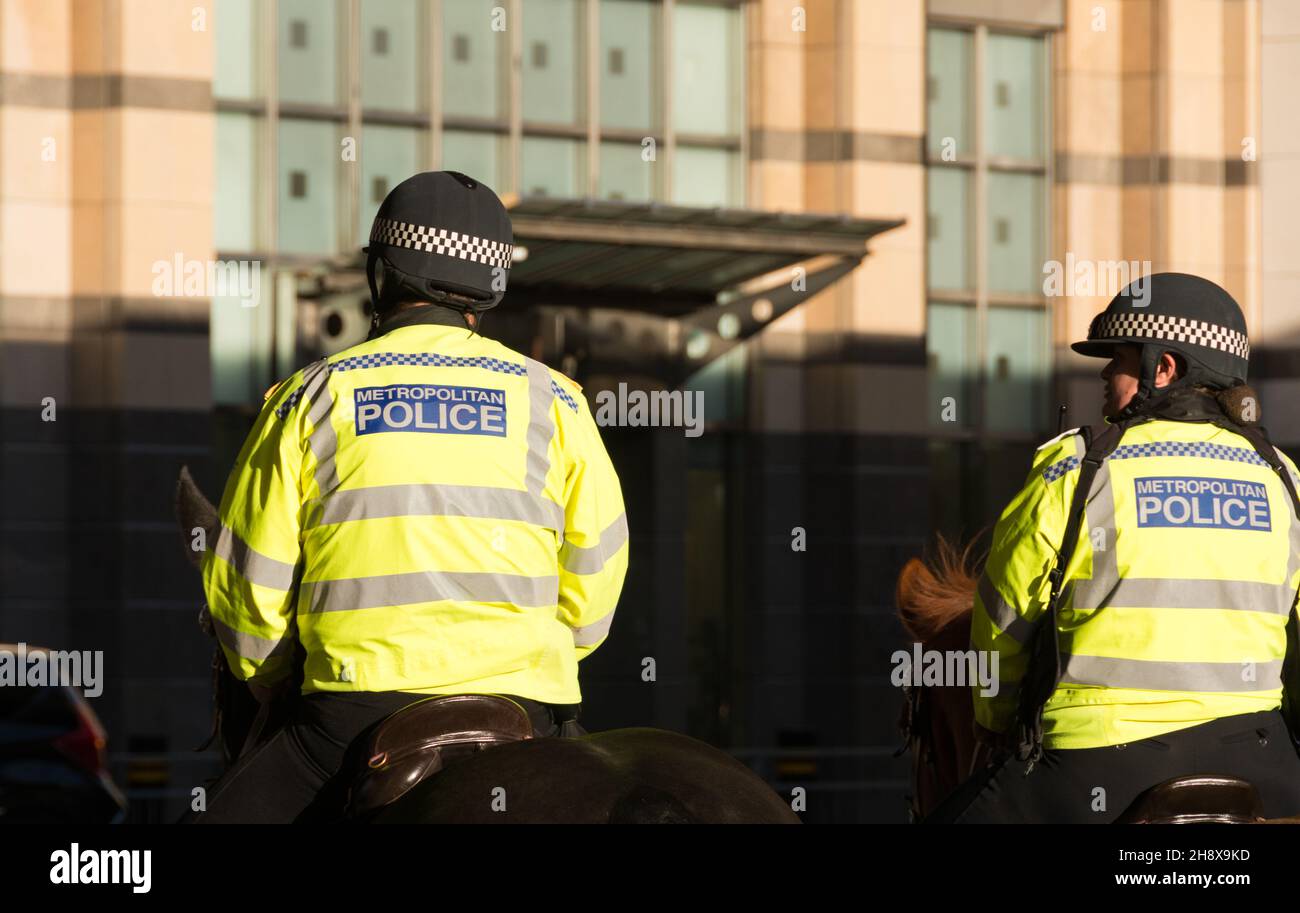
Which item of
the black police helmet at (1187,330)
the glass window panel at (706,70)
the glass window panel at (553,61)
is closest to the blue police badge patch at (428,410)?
the black police helmet at (1187,330)

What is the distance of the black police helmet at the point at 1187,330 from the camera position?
5.00m

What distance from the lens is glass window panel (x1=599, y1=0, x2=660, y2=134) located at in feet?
57.8

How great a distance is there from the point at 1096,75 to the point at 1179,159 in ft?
3.93

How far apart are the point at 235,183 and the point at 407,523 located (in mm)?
13102

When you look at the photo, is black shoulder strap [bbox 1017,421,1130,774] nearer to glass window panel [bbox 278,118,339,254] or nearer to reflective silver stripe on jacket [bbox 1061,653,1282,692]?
reflective silver stripe on jacket [bbox 1061,653,1282,692]

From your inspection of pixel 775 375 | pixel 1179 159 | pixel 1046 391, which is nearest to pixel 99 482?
pixel 775 375

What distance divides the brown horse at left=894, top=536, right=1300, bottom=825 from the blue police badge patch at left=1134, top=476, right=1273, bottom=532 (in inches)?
38.2

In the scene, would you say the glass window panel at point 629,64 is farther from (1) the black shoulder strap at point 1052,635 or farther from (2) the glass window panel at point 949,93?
(1) the black shoulder strap at point 1052,635

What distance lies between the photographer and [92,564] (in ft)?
51.9

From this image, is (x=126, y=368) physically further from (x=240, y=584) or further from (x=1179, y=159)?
(x=240, y=584)

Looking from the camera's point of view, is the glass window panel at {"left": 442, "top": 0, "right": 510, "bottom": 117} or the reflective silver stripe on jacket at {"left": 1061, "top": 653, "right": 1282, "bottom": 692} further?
the glass window panel at {"left": 442, "top": 0, "right": 510, "bottom": 117}

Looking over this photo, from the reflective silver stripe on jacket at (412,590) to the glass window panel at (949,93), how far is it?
15593 millimetres

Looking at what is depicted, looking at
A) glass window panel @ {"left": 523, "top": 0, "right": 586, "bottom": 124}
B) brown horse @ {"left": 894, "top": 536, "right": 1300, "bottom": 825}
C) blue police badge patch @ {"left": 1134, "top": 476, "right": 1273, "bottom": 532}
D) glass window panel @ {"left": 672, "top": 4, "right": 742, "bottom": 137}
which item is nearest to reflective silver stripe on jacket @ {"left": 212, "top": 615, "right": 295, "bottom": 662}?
blue police badge patch @ {"left": 1134, "top": 476, "right": 1273, "bottom": 532}
